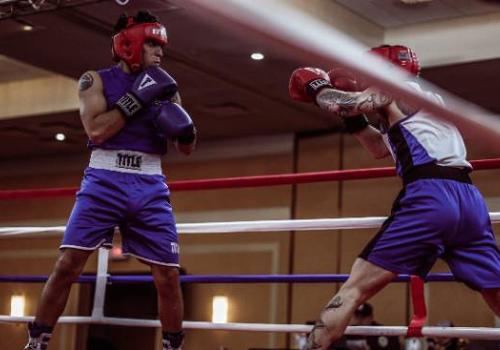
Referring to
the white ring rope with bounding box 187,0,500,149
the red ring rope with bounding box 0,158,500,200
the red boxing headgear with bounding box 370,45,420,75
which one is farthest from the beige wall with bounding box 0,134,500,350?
the white ring rope with bounding box 187,0,500,149

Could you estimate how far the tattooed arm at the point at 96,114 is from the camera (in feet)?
8.21

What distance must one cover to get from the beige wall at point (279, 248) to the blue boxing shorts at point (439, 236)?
547cm

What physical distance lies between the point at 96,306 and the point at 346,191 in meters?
5.45

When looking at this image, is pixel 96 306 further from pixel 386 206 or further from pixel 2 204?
pixel 2 204

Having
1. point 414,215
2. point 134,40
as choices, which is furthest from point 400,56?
point 134,40

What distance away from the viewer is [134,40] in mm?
2625

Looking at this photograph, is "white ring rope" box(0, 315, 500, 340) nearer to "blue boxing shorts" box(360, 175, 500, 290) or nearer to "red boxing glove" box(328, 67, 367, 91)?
"blue boxing shorts" box(360, 175, 500, 290)

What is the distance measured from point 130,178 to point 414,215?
87cm

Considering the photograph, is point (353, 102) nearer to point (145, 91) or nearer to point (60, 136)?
point (145, 91)

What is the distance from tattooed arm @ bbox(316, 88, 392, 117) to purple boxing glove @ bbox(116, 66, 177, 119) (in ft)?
1.73

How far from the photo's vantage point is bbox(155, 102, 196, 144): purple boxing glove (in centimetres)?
251

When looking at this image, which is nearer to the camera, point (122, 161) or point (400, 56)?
point (400, 56)

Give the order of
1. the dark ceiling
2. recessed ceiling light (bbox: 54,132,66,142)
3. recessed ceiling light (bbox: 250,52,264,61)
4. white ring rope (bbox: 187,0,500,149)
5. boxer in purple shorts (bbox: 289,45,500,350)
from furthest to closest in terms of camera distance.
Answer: recessed ceiling light (bbox: 54,132,66,142) < recessed ceiling light (bbox: 250,52,264,61) < the dark ceiling < boxer in purple shorts (bbox: 289,45,500,350) < white ring rope (bbox: 187,0,500,149)

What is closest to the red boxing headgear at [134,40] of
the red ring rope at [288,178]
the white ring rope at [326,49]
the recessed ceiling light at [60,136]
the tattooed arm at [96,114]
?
the tattooed arm at [96,114]
